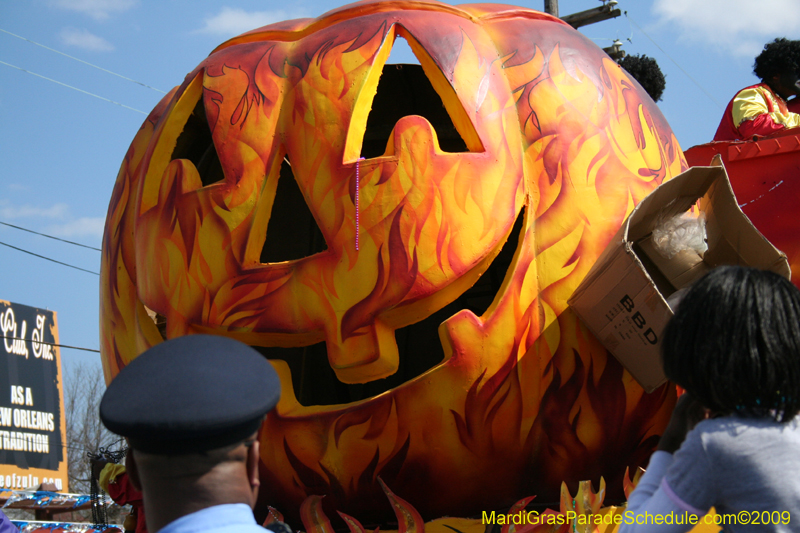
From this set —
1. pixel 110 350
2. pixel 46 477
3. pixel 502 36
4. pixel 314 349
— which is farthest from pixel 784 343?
pixel 46 477

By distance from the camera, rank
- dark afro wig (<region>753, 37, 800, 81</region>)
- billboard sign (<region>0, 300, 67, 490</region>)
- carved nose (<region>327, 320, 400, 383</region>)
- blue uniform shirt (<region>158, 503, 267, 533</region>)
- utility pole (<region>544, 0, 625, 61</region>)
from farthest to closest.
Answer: billboard sign (<region>0, 300, 67, 490</region>) < utility pole (<region>544, 0, 625, 61</region>) < dark afro wig (<region>753, 37, 800, 81</region>) < carved nose (<region>327, 320, 400, 383</region>) < blue uniform shirt (<region>158, 503, 267, 533</region>)

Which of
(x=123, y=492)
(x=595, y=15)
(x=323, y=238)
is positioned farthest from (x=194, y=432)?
(x=595, y=15)

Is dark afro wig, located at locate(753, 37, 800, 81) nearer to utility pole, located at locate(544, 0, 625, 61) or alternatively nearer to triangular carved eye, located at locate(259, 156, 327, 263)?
triangular carved eye, located at locate(259, 156, 327, 263)

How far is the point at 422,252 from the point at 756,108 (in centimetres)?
290

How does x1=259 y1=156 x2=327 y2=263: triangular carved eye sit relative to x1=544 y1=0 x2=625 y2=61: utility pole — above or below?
below

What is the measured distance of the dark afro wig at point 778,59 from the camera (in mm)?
5180

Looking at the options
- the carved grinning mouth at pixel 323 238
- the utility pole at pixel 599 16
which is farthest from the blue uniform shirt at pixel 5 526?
the utility pole at pixel 599 16

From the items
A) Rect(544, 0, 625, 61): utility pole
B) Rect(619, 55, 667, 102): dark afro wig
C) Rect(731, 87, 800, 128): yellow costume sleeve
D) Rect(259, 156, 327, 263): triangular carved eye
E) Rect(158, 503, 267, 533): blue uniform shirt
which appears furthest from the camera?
Rect(544, 0, 625, 61): utility pole

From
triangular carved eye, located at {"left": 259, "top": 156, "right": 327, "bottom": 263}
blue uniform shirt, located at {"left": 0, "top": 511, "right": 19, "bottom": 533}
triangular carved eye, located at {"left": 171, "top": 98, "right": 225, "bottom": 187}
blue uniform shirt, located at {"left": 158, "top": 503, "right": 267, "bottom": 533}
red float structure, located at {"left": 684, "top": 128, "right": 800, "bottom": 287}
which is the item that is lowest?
blue uniform shirt, located at {"left": 158, "top": 503, "right": 267, "bottom": 533}

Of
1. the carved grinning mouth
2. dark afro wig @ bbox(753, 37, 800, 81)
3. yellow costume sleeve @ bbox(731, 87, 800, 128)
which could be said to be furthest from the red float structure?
dark afro wig @ bbox(753, 37, 800, 81)

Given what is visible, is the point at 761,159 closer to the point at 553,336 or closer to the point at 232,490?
the point at 553,336

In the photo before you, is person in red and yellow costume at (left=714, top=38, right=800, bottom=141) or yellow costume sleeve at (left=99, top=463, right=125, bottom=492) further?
person in red and yellow costume at (left=714, top=38, right=800, bottom=141)

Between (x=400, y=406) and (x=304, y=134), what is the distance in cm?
114

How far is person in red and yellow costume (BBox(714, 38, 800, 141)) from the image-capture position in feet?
15.2
